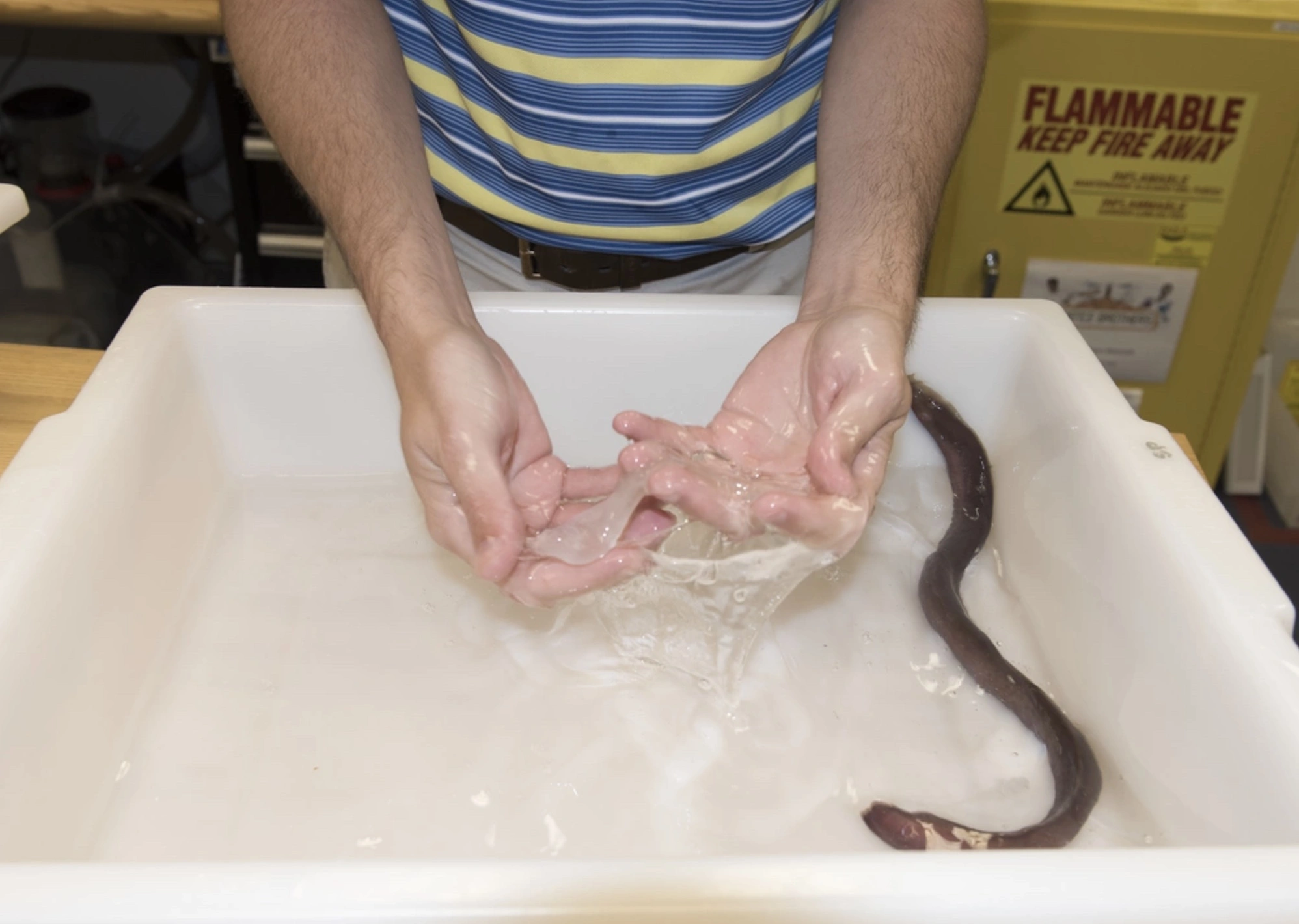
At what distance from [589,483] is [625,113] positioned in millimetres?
281

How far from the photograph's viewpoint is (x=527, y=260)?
91 cm

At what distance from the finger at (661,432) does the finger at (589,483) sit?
4 cm

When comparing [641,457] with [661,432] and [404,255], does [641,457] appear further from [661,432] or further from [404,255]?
[404,255]

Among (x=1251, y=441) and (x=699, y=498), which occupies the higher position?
(x=699, y=498)

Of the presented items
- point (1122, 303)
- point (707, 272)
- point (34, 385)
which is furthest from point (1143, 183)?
point (34, 385)

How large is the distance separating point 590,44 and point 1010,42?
70cm

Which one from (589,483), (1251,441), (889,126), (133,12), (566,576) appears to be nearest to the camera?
(566,576)

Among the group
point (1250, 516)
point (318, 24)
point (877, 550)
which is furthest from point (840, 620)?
point (1250, 516)

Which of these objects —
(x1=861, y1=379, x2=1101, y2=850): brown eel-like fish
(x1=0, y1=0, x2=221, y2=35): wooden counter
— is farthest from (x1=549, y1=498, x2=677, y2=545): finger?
(x1=0, y1=0, x2=221, y2=35): wooden counter

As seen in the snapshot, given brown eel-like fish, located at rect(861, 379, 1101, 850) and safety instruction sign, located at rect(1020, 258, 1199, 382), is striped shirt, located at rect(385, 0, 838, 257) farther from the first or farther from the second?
safety instruction sign, located at rect(1020, 258, 1199, 382)

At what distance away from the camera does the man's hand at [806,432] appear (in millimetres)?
619

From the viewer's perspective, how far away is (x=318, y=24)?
799 mm

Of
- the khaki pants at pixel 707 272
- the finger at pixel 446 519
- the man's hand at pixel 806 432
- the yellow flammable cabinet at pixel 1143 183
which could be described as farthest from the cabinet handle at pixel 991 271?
the finger at pixel 446 519

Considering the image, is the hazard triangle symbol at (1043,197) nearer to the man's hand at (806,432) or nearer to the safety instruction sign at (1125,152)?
the safety instruction sign at (1125,152)
